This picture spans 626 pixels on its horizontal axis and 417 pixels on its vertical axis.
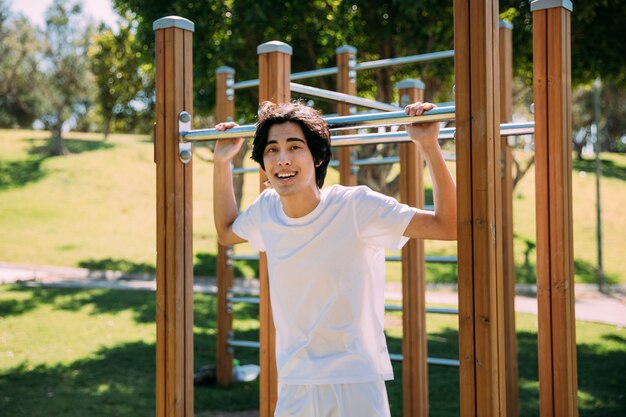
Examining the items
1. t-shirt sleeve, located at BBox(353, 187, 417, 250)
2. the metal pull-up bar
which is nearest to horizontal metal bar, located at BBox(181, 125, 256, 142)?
the metal pull-up bar

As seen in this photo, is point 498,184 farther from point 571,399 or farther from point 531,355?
point 531,355

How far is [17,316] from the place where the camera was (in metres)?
9.43

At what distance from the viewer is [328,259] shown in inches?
93.4

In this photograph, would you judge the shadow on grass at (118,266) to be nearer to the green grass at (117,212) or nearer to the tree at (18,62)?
the green grass at (117,212)

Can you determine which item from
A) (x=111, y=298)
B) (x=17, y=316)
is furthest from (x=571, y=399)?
(x=111, y=298)

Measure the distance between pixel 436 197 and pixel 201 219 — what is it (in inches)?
704

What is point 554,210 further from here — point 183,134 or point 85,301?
point 85,301

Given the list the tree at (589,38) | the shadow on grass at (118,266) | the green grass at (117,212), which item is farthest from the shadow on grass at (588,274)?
the shadow on grass at (118,266)

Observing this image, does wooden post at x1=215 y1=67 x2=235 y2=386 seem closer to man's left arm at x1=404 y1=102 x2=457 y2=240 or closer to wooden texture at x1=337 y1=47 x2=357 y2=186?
wooden texture at x1=337 y1=47 x2=357 y2=186

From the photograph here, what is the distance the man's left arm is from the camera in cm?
222

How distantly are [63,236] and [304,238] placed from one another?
633 inches

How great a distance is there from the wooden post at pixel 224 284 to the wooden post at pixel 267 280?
2914 mm

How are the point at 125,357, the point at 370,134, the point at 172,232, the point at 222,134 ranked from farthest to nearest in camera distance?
the point at 125,357 → the point at 172,232 → the point at 222,134 → the point at 370,134

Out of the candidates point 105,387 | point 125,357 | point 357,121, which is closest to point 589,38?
point 125,357
